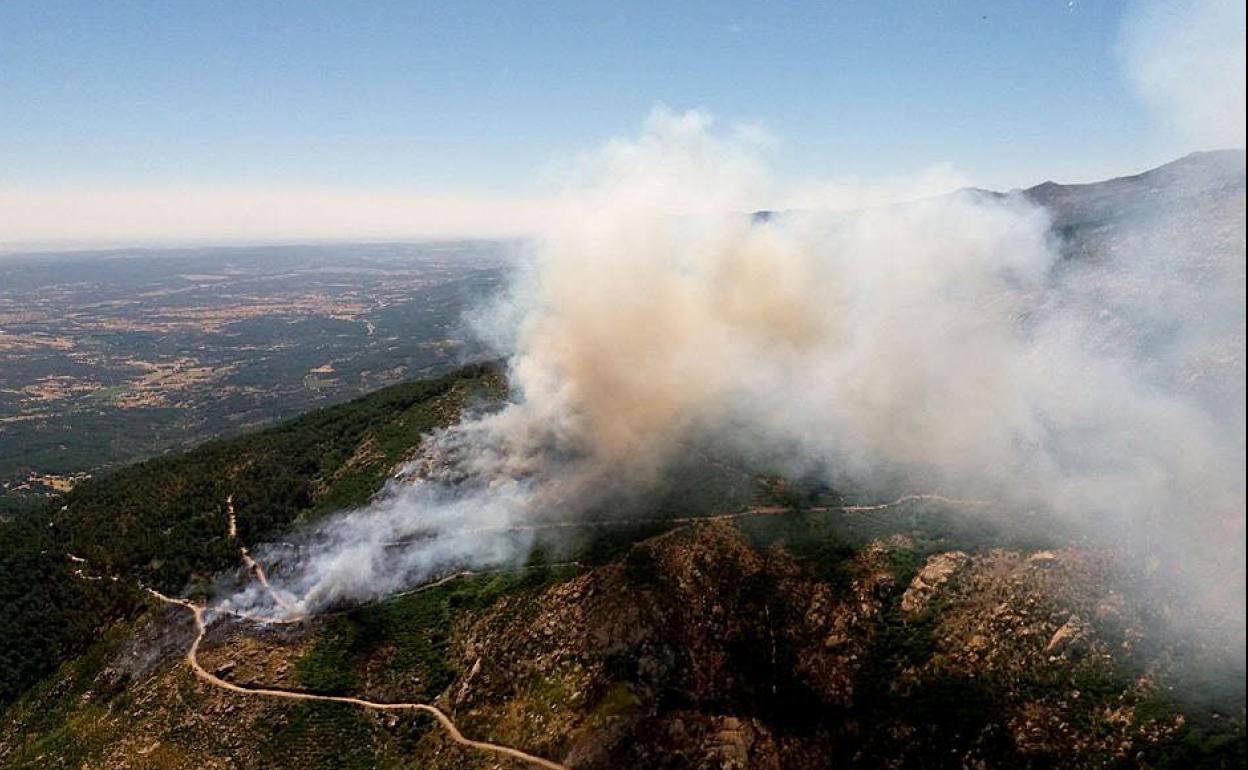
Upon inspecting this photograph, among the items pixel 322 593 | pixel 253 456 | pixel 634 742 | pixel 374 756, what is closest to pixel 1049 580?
pixel 634 742

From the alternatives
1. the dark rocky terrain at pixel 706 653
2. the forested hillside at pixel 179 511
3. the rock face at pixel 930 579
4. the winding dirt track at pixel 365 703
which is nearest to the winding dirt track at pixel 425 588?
the winding dirt track at pixel 365 703

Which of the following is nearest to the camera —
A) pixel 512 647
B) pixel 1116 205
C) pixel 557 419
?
pixel 512 647

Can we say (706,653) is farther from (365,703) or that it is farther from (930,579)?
(365,703)

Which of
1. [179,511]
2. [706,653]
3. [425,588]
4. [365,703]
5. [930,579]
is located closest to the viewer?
[706,653]

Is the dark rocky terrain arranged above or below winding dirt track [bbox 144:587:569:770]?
above

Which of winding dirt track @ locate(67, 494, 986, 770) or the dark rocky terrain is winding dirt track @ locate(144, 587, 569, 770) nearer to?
winding dirt track @ locate(67, 494, 986, 770)

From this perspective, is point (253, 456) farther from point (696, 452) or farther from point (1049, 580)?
point (1049, 580)

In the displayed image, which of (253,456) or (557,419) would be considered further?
(253,456)

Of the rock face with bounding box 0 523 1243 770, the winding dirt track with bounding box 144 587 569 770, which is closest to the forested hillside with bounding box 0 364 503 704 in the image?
the rock face with bounding box 0 523 1243 770

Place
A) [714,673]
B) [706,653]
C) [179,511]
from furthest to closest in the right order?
[179,511]
[706,653]
[714,673]

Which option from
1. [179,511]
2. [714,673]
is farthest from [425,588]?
[179,511]

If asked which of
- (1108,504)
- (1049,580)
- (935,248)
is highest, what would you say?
(935,248)
